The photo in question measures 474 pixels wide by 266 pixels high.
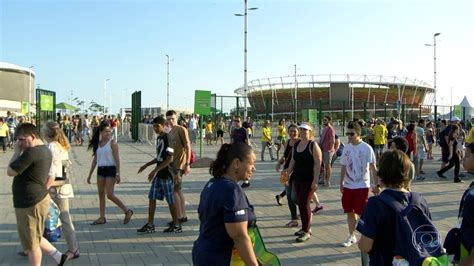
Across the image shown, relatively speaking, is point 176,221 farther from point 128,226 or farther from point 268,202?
point 268,202

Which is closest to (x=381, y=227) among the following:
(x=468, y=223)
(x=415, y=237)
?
(x=415, y=237)

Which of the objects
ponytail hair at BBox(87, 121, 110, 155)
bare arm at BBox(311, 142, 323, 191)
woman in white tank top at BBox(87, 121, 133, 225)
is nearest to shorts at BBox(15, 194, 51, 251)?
woman in white tank top at BBox(87, 121, 133, 225)

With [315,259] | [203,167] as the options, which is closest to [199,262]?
[315,259]

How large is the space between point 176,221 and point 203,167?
9.40m

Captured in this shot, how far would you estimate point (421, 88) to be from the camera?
249 ft

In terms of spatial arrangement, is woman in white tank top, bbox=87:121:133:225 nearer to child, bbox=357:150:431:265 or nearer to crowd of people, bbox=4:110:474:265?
crowd of people, bbox=4:110:474:265

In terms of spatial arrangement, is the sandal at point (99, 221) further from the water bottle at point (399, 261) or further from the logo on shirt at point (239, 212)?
the water bottle at point (399, 261)

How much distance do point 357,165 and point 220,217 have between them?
422cm

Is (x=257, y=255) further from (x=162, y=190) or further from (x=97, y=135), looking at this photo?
(x=97, y=135)

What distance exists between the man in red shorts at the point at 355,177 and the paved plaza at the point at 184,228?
0.53 metres

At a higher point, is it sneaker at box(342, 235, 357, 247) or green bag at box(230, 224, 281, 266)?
green bag at box(230, 224, 281, 266)

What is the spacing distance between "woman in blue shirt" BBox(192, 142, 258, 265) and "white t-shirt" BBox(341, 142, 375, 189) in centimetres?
393

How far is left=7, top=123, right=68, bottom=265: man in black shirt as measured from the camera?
5.13 m

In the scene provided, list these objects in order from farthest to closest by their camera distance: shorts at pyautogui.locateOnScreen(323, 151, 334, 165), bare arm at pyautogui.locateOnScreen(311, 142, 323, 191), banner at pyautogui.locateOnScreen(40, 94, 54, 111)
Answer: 1. banner at pyautogui.locateOnScreen(40, 94, 54, 111)
2. shorts at pyautogui.locateOnScreen(323, 151, 334, 165)
3. bare arm at pyautogui.locateOnScreen(311, 142, 323, 191)
